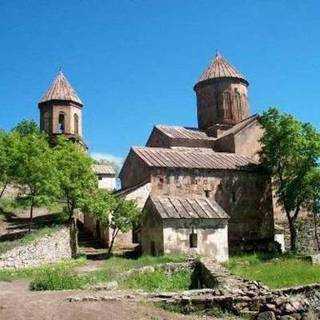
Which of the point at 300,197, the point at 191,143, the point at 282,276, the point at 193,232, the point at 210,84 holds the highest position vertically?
the point at 210,84

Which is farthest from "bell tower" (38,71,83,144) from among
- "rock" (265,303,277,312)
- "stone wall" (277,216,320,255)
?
"rock" (265,303,277,312)

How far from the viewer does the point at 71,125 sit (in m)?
31.3

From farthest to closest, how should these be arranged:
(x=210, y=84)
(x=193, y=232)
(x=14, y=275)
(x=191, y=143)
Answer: (x=210, y=84) → (x=191, y=143) → (x=193, y=232) → (x=14, y=275)

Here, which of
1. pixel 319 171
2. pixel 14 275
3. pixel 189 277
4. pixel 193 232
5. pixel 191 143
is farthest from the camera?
Result: pixel 191 143

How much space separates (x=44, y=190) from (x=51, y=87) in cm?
1197

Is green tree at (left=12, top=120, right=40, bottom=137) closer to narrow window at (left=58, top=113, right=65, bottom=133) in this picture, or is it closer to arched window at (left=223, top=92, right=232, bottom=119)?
narrow window at (left=58, top=113, right=65, bottom=133)

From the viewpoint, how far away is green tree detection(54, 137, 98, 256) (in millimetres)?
22500

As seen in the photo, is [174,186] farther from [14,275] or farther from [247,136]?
[14,275]

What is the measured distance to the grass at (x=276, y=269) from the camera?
15.0 m

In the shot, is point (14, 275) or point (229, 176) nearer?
point (14, 275)

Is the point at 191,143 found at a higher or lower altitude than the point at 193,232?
higher

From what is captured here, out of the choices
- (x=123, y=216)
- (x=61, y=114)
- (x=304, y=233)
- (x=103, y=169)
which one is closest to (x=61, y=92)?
(x=61, y=114)

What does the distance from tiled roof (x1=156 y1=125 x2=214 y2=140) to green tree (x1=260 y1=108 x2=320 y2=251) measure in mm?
4859

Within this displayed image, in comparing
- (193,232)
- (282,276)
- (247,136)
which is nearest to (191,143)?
(247,136)
